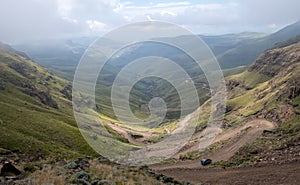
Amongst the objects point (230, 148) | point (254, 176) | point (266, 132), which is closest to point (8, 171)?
point (254, 176)

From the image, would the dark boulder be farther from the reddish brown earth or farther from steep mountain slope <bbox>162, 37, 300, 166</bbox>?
steep mountain slope <bbox>162, 37, 300, 166</bbox>

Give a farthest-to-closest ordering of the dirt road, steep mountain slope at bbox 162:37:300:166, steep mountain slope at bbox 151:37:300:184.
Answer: the dirt road → steep mountain slope at bbox 162:37:300:166 → steep mountain slope at bbox 151:37:300:184

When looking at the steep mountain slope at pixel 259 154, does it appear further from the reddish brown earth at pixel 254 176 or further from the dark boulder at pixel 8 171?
the dark boulder at pixel 8 171

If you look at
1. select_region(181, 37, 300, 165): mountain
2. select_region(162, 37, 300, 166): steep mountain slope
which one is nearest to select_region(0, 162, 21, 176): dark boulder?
select_region(181, 37, 300, 165): mountain

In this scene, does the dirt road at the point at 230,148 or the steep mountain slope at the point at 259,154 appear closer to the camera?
the steep mountain slope at the point at 259,154

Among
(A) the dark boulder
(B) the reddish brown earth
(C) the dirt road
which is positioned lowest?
(C) the dirt road

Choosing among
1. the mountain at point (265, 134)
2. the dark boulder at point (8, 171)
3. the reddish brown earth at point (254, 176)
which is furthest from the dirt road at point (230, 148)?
the dark boulder at point (8, 171)

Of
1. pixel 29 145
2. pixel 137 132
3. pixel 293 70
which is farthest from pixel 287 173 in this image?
pixel 293 70

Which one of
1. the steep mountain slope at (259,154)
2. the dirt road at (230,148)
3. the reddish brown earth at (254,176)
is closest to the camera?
the reddish brown earth at (254,176)

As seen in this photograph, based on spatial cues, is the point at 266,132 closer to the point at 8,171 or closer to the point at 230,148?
the point at 230,148

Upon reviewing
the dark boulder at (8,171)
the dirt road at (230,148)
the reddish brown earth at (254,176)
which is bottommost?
the dirt road at (230,148)

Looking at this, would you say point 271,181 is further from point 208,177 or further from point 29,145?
point 29,145

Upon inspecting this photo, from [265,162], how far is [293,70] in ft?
435

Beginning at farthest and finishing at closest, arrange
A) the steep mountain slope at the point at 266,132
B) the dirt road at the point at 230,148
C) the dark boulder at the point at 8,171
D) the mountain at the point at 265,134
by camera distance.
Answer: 1. the dirt road at the point at 230,148
2. the steep mountain slope at the point at 266,132
3. the mountain at the point at 265,134
4. the dark boulder at the point at 8,171
